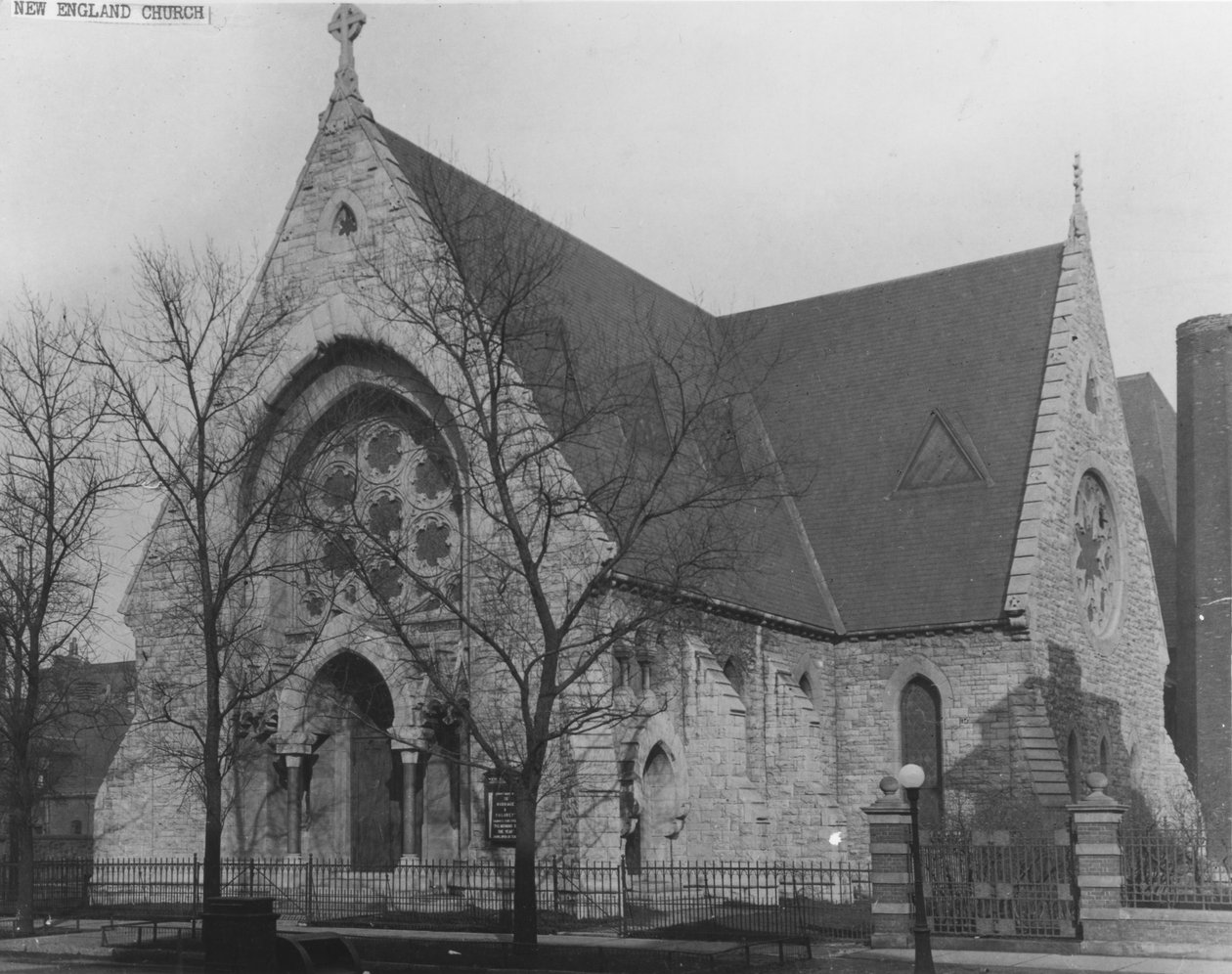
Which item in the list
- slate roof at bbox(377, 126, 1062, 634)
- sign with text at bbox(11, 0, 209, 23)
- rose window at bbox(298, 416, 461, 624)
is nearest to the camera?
sign with text at bbox(11, 0, 209, 23)

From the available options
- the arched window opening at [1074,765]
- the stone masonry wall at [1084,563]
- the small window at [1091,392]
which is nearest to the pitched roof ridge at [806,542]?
the stone masonry wall at [1084,563]

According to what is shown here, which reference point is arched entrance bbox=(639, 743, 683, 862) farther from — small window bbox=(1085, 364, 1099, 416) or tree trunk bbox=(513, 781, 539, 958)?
small window bbox=(1085, 364, 1099, 416)

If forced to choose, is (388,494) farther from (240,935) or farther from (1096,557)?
(1096,557)

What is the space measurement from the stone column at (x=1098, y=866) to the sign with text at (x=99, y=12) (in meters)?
→ 14.8

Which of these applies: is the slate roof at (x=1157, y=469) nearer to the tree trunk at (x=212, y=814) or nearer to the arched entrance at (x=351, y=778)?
the arched entrance at (x=351, y=778)

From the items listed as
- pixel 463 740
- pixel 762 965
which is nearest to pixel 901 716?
pixel 463 740

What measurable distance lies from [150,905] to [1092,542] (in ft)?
64.0

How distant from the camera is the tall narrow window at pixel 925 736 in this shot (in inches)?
1107

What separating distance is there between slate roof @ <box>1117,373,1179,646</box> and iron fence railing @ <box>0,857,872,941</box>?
Result: 14.6m

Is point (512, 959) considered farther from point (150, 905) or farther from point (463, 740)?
point (150, 905)

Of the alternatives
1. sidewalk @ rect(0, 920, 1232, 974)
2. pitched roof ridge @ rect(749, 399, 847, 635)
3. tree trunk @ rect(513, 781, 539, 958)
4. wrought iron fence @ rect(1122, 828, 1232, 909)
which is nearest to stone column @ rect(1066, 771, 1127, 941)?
wrought iron fence @ rect(1122, 828, 1232, 909)

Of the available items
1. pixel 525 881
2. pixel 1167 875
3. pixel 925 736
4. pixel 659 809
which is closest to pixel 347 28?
pixel 659 809

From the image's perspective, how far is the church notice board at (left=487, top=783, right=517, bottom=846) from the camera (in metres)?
22.5

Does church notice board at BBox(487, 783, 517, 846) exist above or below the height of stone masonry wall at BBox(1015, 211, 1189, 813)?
below
